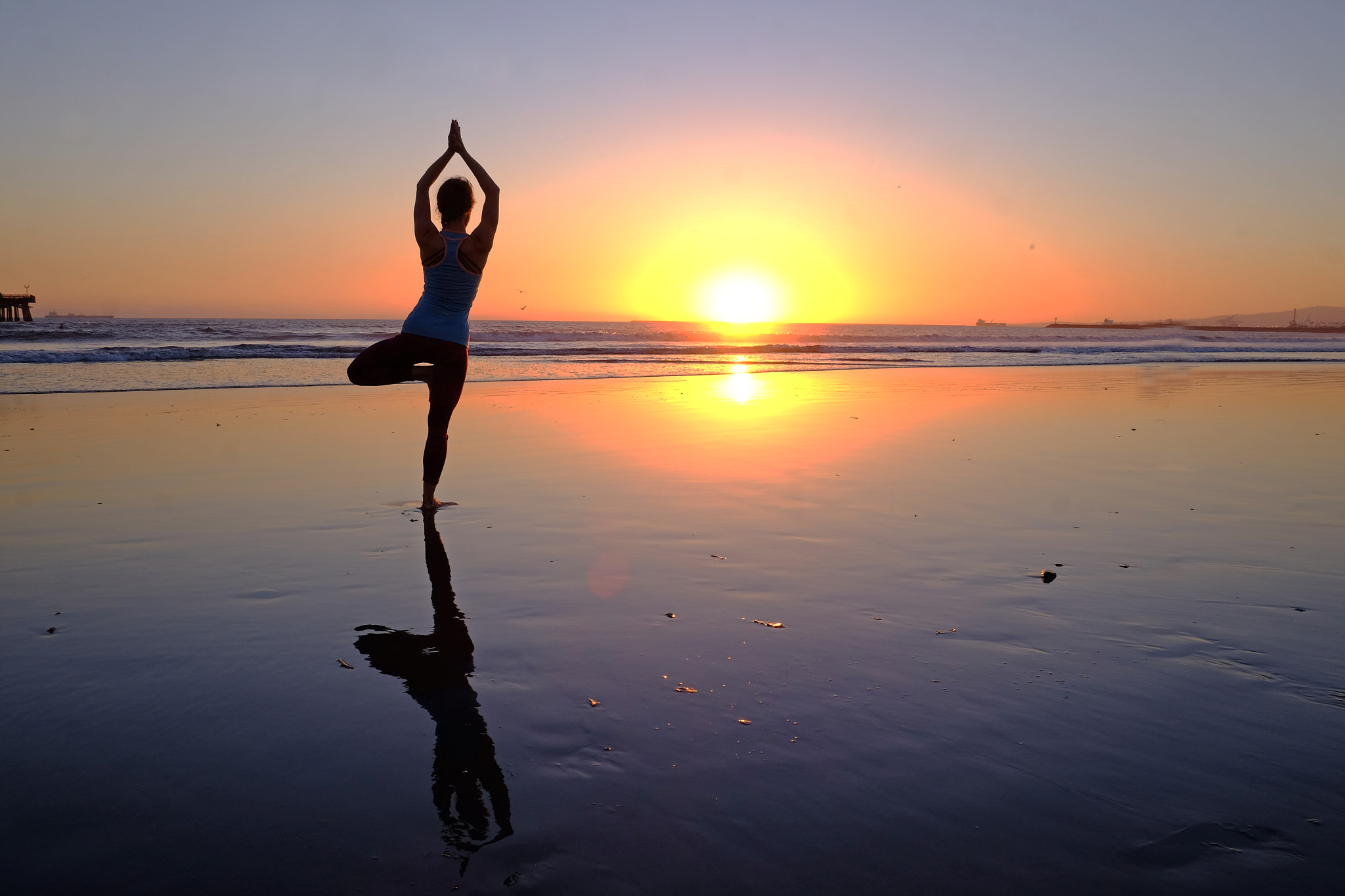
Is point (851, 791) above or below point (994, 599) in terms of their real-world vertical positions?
below

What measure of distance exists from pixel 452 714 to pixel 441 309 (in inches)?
132

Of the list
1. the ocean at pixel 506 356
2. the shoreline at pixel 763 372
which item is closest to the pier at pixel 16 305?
the ocean at pixel 506 356

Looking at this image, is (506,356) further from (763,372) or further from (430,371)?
(430,371)

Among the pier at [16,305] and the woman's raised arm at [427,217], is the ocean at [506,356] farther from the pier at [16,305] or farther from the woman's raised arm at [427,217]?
the pier at [16,305]

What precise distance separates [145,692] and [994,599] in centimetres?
319

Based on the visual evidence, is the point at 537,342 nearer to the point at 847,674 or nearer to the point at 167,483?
the point at 167,483

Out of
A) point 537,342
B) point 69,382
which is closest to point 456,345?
point 69,382

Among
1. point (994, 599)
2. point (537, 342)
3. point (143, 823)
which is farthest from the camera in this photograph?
point (537, 342)

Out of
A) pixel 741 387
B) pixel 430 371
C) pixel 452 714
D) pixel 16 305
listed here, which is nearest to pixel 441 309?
pixel 430 371

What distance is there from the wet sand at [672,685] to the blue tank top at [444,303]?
1.16m

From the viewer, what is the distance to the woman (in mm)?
5207

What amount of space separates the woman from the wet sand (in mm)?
672

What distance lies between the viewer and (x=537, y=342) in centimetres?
3650

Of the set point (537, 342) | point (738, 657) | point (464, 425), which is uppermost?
point (537, 342)
